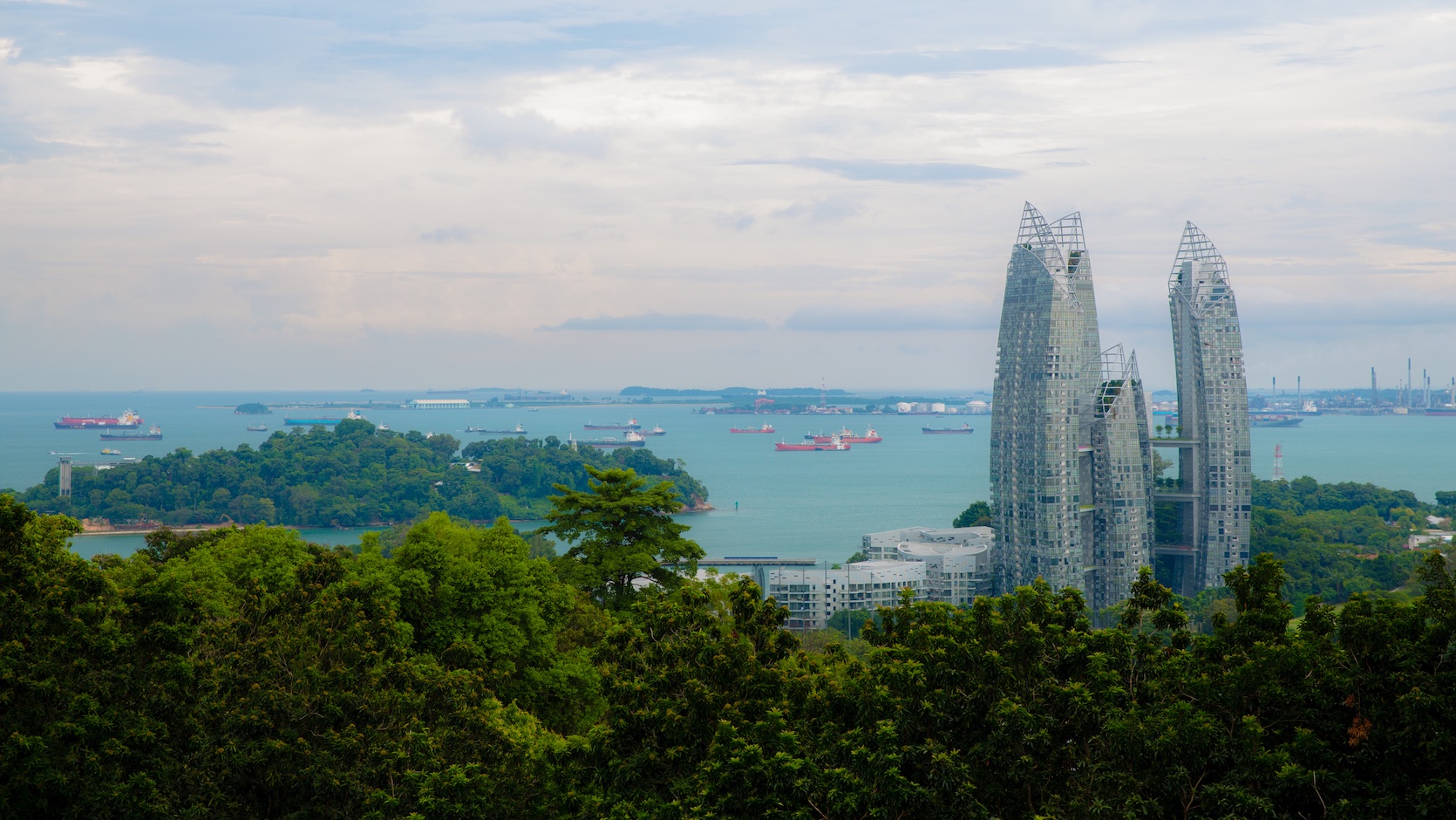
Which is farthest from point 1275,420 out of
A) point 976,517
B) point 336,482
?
point 336,482

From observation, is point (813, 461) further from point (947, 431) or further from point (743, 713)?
point (743, 713)

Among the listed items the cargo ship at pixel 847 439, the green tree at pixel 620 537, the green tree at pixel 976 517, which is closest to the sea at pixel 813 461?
the cargo ship at pixel 847 439

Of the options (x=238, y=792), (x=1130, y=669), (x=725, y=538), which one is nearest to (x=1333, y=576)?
(x=725, y=538)

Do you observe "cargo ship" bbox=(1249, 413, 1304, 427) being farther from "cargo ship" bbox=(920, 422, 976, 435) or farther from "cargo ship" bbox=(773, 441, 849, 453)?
"cargo ship" bbox=(773, 441, 849, 453)

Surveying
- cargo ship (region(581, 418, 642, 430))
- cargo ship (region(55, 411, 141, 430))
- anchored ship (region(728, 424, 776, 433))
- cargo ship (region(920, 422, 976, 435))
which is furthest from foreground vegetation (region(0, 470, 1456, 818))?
cargo ship (region(920, 422, 976, 435))

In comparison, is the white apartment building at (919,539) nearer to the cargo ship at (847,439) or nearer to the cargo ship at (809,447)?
the cargo ship at (809,447)

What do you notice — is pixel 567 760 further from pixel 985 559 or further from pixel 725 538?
pixel 725 538

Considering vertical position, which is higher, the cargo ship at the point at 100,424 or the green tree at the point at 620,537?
the cargo ship at the point at 100,424
